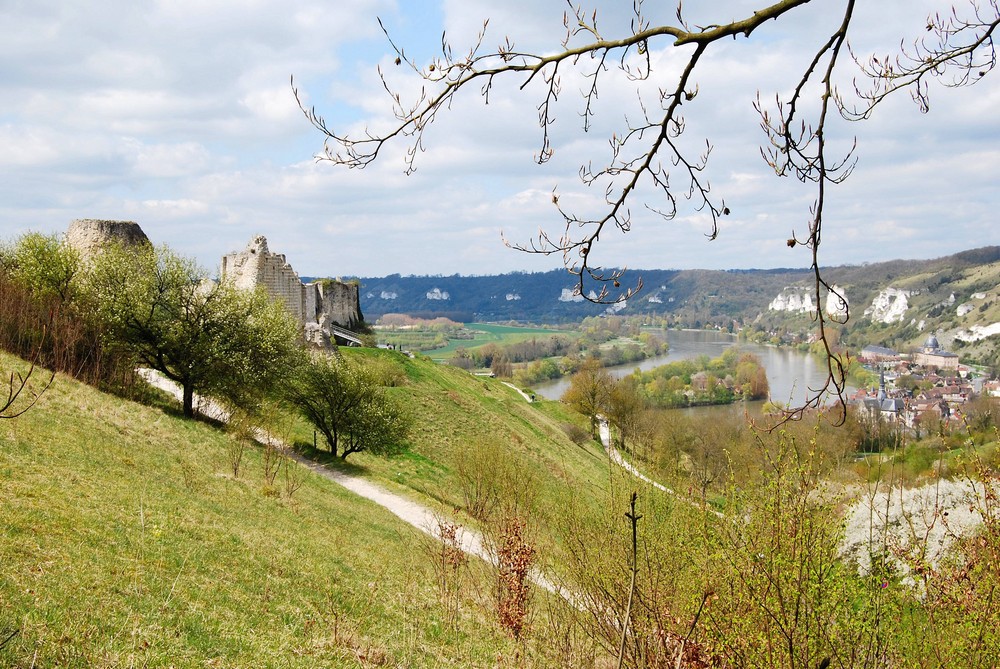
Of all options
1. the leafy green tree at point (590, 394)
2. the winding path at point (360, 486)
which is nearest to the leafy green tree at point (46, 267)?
the winding path at point (360, 486)

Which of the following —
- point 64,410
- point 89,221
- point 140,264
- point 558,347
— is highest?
point 89,221

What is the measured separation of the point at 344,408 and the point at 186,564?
18085mm

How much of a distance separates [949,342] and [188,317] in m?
159

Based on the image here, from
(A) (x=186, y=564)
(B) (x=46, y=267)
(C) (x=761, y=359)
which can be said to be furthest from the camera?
(C) (x=761, y=359)

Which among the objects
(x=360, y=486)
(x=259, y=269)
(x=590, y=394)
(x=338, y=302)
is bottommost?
(x=590, y=394)

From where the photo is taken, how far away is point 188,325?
24.0 metres

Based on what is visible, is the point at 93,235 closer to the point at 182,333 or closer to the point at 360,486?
the point at 182,333

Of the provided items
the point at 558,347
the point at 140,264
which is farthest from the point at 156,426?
the point at 558,347

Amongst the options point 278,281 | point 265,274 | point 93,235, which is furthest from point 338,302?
point 93,235

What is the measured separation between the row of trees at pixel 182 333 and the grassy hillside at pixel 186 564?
3.45 metres

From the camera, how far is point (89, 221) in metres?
30.1

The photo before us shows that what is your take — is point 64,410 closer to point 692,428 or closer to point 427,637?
point 427,637

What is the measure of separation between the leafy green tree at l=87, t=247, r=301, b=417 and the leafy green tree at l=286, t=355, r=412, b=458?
137cm

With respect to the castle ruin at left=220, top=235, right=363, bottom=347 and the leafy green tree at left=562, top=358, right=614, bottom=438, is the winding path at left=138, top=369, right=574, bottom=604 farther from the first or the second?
the leafy green tree at left=562, top=358, right=614, bottom=438
